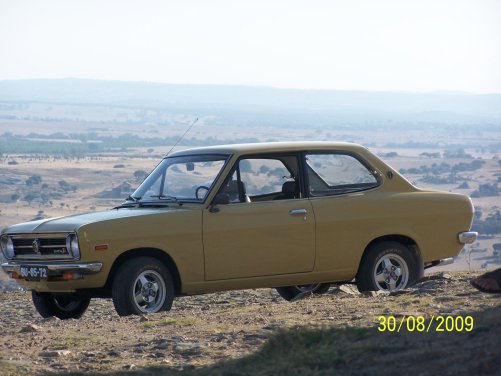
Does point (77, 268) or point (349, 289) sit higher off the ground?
point (77, 268)

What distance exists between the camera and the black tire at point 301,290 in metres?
12.3

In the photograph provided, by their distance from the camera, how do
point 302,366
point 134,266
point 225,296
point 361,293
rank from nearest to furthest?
point 302,366 → point 134,266 → point 361,293 → point 225,296

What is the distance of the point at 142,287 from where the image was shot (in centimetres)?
1077

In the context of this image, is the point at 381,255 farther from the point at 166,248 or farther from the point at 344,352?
the point at 344,352

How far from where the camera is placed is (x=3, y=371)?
7.94 meters

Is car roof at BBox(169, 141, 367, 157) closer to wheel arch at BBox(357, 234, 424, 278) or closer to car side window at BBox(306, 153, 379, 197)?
car side window at BBox(306, 153, 379, 197)

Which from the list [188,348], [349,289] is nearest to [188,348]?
[188,348]

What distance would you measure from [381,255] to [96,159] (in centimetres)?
12372

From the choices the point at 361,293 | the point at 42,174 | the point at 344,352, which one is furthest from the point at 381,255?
the point at 42,174

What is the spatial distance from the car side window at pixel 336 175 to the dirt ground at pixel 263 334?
3.49ft

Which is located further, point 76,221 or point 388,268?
point 388,268

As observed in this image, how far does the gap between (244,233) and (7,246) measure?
2.26m

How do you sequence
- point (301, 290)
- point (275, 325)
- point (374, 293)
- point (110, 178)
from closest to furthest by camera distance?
point (275, 325), point (374, 293), point (301, 290), point (110, 178)

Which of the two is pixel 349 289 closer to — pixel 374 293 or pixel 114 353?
pixel 374 293
